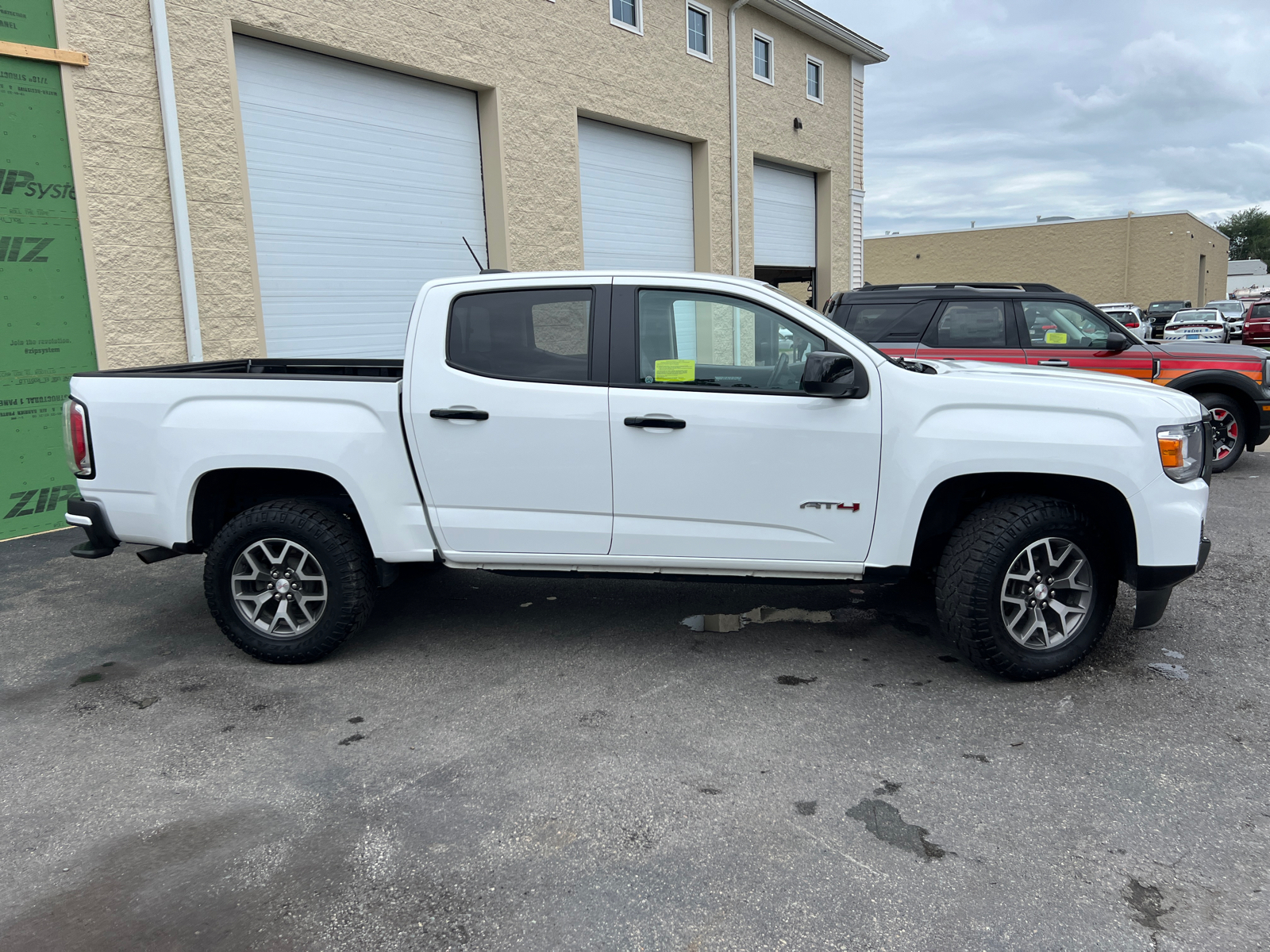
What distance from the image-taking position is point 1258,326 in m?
26.2

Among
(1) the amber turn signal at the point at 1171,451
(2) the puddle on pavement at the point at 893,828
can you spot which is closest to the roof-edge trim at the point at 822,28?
(1) the amber turn signal at the point at 1171,451

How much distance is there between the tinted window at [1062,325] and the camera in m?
8.73

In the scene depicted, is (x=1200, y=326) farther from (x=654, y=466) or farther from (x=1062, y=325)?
(x=654, y=466)

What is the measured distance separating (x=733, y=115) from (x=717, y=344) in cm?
1314

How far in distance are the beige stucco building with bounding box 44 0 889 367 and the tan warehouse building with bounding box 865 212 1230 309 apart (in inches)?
1526

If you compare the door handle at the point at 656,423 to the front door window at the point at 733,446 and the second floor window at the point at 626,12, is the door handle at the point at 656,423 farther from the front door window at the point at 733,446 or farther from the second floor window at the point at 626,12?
the second floor window at the point at 626,12

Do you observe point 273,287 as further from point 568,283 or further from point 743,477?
point 743,477

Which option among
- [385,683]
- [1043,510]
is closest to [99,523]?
[385,683]

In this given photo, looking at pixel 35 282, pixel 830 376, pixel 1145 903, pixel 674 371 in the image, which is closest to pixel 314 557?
pixel 674 371

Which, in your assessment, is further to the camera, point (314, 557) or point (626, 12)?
point (626, 12)

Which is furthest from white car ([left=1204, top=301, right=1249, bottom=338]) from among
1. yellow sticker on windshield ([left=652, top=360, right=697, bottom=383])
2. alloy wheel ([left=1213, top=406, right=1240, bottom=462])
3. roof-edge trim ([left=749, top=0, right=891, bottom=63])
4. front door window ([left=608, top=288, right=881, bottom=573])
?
yellow sticker on windshield ([left=652, top=360, right=697, bottom=383])

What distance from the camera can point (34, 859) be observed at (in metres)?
3.00

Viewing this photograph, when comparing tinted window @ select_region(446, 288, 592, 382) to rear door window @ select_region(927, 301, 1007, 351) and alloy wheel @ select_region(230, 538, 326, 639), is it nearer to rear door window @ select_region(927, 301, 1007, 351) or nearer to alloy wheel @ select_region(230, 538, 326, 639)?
alloy wheel @ select_region(230, 538, 326, 639)

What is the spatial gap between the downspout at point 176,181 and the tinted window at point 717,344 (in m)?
5.44
